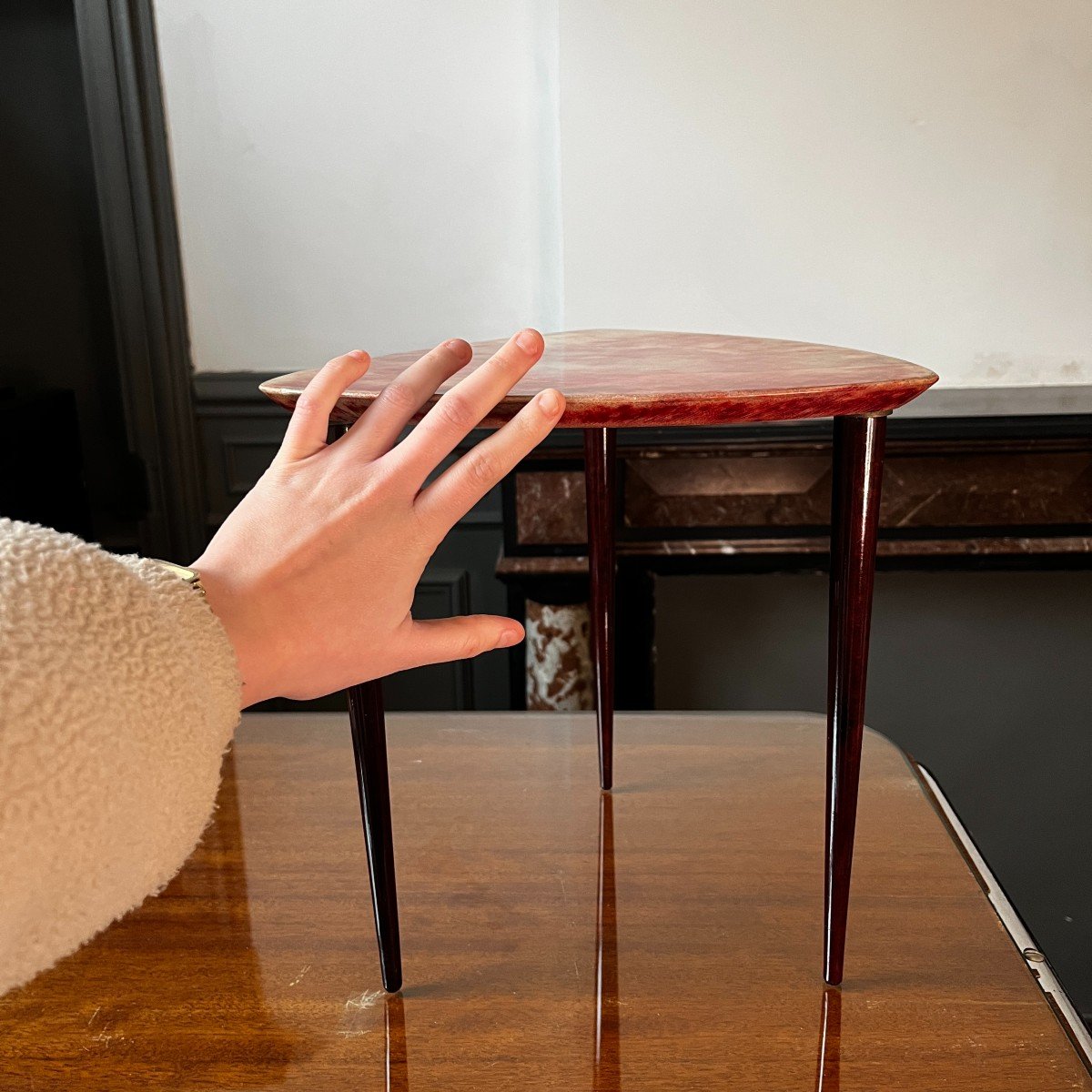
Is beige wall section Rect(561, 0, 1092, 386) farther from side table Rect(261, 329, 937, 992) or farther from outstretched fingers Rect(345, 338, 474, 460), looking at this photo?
outstretched fingers Rect(345, 338, 474, 460)

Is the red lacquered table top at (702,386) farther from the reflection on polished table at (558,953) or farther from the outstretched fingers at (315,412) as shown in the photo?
the reflection on polished table at (558,953)

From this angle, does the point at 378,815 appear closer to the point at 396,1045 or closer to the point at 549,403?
the point at 396,1045

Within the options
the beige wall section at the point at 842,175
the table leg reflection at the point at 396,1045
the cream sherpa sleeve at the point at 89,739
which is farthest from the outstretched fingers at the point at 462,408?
the beige wall section at the point at 842,175

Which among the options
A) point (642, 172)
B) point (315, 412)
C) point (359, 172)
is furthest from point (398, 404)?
point (359, 172)

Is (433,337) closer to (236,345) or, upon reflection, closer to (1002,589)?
(236,345)

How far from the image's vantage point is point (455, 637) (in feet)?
1.43

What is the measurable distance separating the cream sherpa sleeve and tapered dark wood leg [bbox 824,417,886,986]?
0.33m

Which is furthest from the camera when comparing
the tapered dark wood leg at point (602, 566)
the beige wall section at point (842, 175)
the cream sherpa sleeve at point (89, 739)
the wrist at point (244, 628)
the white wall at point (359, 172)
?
the white wall at point (359, 172)

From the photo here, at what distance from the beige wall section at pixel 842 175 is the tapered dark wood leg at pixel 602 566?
0.61 metres

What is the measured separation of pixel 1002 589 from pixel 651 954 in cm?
94

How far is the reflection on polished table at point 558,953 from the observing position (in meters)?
0.51

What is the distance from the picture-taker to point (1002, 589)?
134 cm

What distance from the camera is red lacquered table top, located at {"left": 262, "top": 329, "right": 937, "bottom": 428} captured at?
0.46m

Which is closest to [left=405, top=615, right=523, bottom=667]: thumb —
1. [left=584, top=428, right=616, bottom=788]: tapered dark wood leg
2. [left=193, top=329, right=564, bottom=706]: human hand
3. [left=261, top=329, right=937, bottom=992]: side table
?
[left=193, top=329, right=564, bottom=706]: human hand
